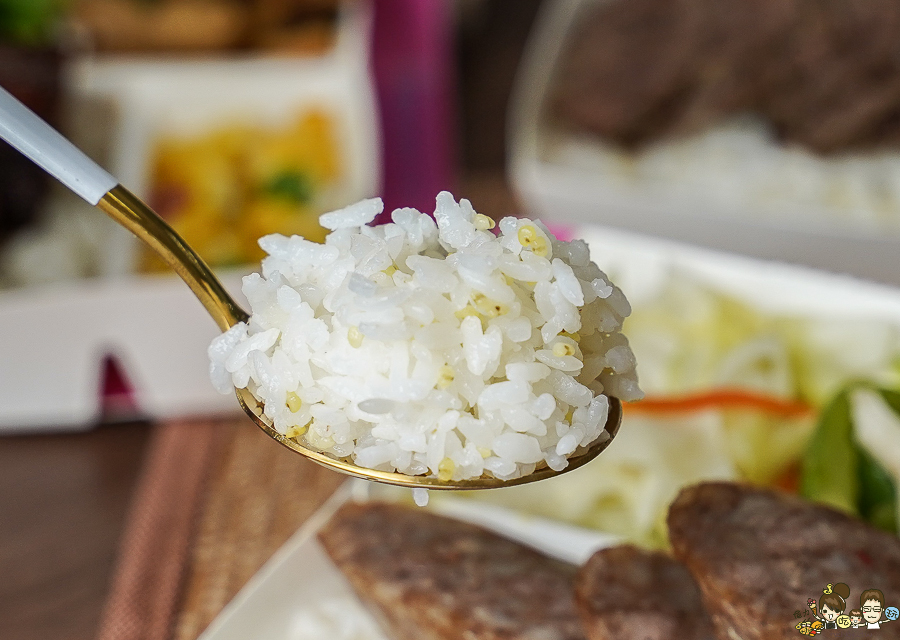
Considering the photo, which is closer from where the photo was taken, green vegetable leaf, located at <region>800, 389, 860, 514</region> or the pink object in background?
green vegetable leaf, located at <region>800, 389, 860, 514</region>

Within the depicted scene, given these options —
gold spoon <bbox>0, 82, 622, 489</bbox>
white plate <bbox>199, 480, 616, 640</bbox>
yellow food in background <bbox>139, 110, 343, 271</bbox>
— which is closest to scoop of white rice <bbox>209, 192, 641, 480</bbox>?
gold spoon <bbox>0, 82, 622, 489</bbox>

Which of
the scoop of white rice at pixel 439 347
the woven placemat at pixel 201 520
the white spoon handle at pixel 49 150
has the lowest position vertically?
the woven placemat at pixel 201 520

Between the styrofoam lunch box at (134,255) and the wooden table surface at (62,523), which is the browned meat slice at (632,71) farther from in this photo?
the wooden table surface at (62,523)

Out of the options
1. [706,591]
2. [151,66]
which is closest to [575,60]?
[151,66]

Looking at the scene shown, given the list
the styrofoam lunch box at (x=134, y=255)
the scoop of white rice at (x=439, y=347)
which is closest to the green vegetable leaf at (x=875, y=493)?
the scoop of white rice at (x=439, y=347)

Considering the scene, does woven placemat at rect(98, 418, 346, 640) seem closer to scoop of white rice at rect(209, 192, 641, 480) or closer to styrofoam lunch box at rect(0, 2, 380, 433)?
styrofoam lunch box at rect(0, 2, 380, 433)

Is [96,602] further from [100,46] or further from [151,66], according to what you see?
[100,46]

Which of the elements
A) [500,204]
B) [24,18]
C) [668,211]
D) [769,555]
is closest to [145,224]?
[769,555]
